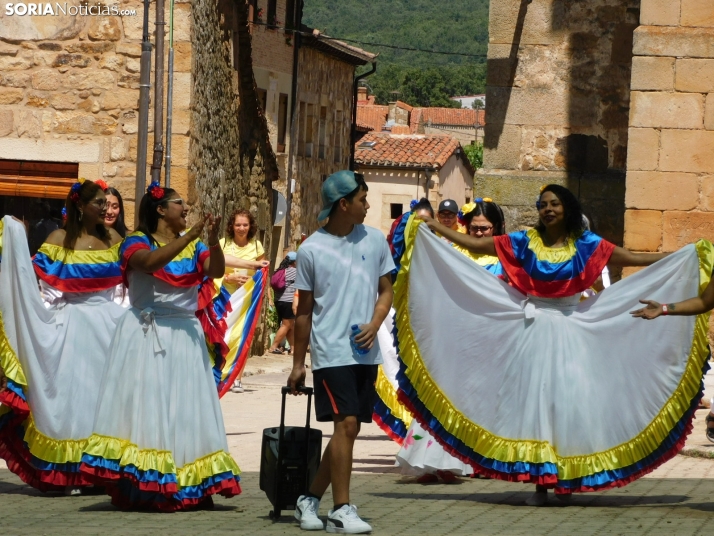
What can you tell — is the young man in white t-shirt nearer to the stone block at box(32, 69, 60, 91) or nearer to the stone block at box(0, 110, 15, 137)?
the stone block at box(32, 69, 60, 91)

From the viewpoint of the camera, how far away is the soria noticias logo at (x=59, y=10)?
15430 mm

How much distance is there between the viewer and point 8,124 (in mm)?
15562

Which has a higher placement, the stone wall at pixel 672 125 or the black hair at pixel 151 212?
the stone wall at pixel 672 125

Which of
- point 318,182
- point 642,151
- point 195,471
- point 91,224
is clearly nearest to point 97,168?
point 642,151

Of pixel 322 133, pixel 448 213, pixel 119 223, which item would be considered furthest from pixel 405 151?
pixel 119 223

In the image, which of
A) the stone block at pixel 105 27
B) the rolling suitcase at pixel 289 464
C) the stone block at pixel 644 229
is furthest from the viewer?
the stone block at pixel 105 27

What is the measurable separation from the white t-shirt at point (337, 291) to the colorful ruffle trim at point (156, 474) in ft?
3.26

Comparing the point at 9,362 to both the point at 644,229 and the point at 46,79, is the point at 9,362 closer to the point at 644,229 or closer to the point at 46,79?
the point at 644,229

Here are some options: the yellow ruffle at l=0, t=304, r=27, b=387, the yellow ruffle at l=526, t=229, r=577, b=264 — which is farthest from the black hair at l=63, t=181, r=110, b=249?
the yellow ruffle at l=526, t=229, r=577, b=264

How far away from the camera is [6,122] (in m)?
15.6

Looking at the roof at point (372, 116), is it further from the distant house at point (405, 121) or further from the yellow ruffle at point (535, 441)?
the yellow ruffle at point (535, 441)

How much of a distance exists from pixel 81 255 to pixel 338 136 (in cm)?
3817

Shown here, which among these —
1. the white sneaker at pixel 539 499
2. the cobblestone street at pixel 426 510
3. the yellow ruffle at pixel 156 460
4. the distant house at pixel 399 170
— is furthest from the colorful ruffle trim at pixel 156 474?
the distant house at pixel 399 170

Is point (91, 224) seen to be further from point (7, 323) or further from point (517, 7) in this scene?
point (517, 7)
